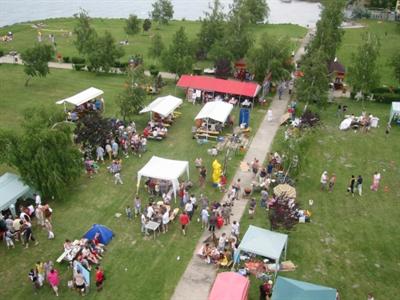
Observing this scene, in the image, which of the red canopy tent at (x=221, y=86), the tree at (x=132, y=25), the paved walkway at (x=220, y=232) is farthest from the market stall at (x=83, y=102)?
the tree at (x=132, y=25)

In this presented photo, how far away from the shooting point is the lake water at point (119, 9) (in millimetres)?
76250

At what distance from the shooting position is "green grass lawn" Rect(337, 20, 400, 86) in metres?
43.1

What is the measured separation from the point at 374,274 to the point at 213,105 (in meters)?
16.2

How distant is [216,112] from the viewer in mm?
29594

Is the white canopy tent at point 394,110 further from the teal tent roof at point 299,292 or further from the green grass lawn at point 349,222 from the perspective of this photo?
the teal tent roof at point 299,292

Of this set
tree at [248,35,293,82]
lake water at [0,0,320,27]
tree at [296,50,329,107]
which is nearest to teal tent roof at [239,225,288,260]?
tree at [296,50,329,107]

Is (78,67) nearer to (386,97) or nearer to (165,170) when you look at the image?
(165,170)

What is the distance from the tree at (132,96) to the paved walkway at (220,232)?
26.9ft

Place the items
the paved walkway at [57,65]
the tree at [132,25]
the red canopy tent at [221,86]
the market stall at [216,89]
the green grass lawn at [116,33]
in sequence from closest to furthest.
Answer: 1. the red canopy tent at [221,86]
2. the market stall at [216,89]
3. the paved walkway at [57,65]
4. the green grass lawn at [116,33]
5. the tree at [132,25]

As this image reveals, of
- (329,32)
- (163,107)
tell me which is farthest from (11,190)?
(329,32)

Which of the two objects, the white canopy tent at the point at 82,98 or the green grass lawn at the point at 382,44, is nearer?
the white canopy tent at the point at 82,98

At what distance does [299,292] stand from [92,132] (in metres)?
15.2

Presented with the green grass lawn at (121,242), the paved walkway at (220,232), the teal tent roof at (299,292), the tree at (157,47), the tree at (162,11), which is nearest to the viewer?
the teal tent roof at (299,292)

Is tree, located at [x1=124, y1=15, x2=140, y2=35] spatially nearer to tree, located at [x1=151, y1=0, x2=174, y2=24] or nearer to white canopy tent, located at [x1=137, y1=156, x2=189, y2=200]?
tree, located at [x1=151, y1=0, x2=174, y2=24]
